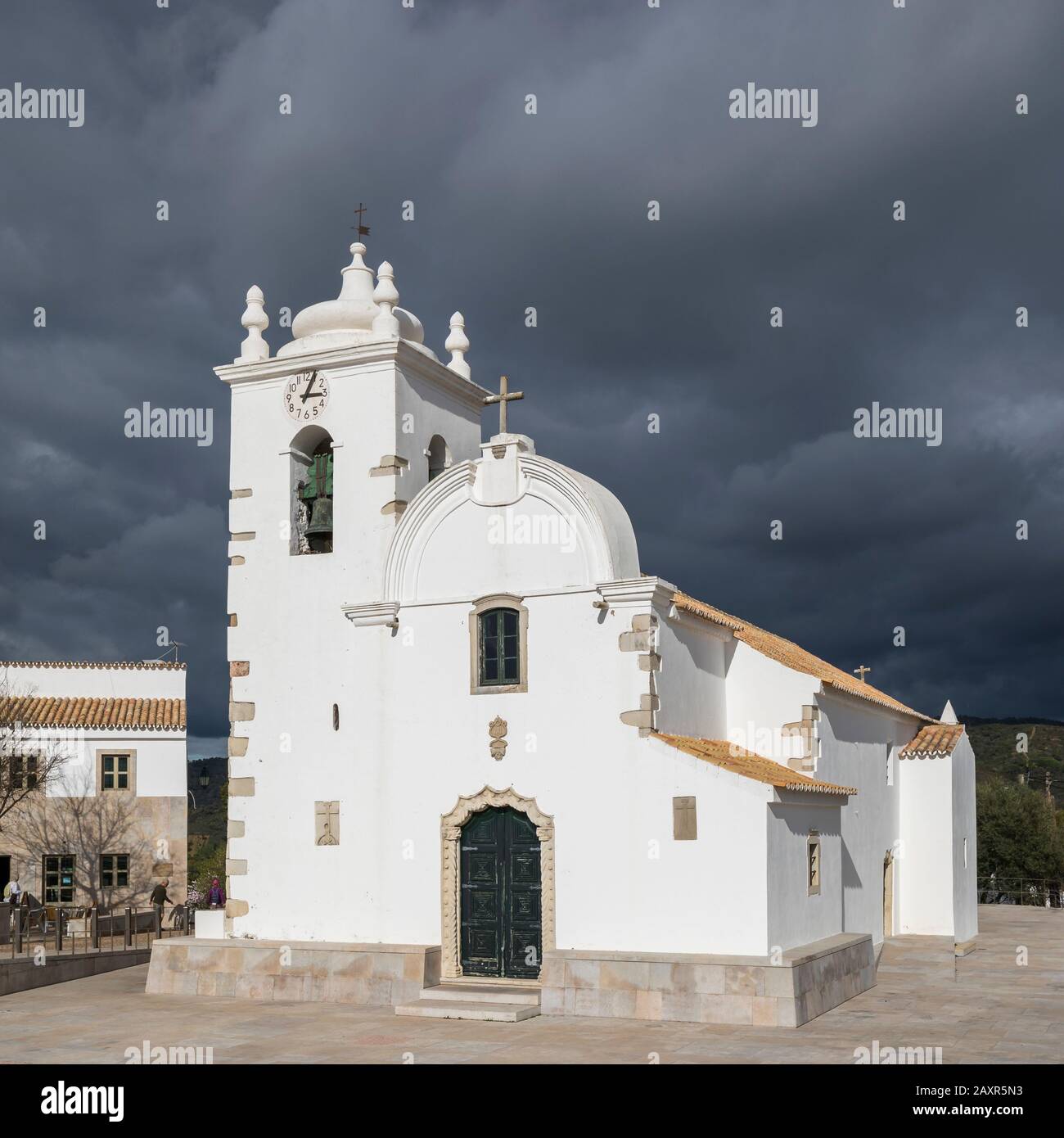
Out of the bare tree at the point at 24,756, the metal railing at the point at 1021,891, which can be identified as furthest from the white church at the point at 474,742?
the metal railing at the point at 1021,891

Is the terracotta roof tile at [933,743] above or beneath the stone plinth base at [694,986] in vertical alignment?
above

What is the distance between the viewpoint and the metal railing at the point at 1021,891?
40438 millimetres

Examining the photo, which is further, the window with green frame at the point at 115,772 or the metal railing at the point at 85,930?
the window with green frame at the point at 115,772

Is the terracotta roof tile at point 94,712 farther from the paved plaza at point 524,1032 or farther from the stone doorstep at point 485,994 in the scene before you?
the stone doorstep at point 485,994

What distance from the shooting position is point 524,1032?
15.8 metres

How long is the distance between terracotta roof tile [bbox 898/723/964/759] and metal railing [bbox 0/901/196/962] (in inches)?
572

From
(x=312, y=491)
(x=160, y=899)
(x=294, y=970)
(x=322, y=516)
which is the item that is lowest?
(x=160, y=899)

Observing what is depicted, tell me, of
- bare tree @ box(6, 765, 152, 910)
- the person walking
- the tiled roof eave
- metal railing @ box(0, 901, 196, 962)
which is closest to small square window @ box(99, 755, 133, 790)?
bare tree @ box(6, 765, 152, 910)

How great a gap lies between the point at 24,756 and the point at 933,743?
21066mm

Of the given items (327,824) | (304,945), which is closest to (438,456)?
(327,824)

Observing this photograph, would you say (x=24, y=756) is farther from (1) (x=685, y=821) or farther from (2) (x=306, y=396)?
(1) (x=685, y=821)

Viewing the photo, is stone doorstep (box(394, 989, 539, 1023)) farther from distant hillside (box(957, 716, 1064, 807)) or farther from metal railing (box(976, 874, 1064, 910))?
distant hillside (box(957, 716, 1064, 807))

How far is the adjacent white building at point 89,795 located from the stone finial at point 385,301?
16327 mm
